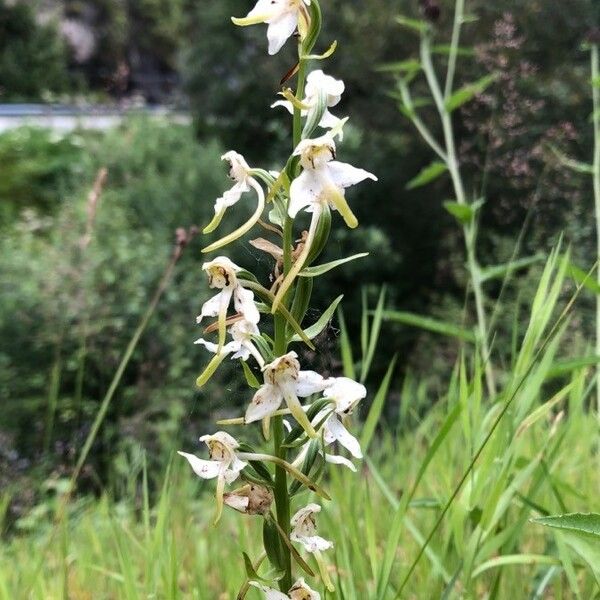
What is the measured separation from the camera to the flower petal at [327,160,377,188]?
535mm

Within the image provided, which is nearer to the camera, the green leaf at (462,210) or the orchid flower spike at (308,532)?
the orchid flower spike at (308,532)

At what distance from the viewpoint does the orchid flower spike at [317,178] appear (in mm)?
527

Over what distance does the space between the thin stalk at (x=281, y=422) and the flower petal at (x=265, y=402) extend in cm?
3

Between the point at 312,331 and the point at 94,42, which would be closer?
the point at 312,331

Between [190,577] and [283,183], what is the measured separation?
64 centimetres

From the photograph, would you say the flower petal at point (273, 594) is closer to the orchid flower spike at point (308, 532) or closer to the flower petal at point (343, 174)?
the orchid flower spike at point (308, 532)

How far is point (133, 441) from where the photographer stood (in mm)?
2287

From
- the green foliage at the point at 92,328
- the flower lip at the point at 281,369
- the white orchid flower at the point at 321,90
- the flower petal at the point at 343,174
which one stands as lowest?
the green foliage at the point at 92,328

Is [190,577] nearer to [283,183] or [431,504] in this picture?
[431,504]

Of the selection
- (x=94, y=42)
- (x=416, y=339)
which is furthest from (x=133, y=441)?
(x=94, y=42)

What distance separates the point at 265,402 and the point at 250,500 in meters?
0.08

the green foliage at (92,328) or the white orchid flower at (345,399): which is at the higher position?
the white orchid flower at (345,399)

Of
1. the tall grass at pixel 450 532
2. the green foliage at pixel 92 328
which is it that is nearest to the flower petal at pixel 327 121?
the tall grass at pixel 450 532

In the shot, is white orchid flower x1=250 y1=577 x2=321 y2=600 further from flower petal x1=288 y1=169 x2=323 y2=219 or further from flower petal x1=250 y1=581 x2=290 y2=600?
flower petal x1=288 y1=169 x2=323 y2=219
